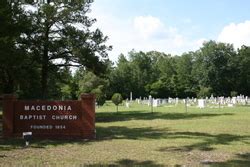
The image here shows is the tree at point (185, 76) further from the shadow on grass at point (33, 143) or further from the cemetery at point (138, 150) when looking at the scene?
the shadow on grass at point (33, 143)

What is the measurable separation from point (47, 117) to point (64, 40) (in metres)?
16.7

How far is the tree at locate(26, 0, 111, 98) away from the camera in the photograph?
33094 millimetres

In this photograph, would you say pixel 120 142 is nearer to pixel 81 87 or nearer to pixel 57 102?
pixel 57 102

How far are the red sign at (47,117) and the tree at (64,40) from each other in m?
14.9

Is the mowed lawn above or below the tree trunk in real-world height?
below

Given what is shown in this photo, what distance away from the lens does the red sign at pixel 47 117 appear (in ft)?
58.9

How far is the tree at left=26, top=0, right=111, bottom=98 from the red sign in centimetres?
1488

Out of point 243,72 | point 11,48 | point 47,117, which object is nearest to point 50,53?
point 11,48

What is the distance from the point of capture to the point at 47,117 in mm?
18172

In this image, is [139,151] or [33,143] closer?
[139,151]

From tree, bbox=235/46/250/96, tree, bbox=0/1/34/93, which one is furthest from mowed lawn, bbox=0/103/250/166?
tree, bbox=235/46/250/96

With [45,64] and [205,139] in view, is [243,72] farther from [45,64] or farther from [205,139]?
[205,139]

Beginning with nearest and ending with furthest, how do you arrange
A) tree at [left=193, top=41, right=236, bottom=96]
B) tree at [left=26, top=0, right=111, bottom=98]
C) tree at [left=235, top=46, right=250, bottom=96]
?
tree at [left=26, top=0, right=111, bottom=98]
tree at [left=235, top=46, right=250, bottom=96]
tree at [left=193, top=41, right=236, bottom=96]

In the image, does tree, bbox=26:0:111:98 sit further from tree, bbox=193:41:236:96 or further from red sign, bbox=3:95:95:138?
tree, bbox=193:41:236:96
